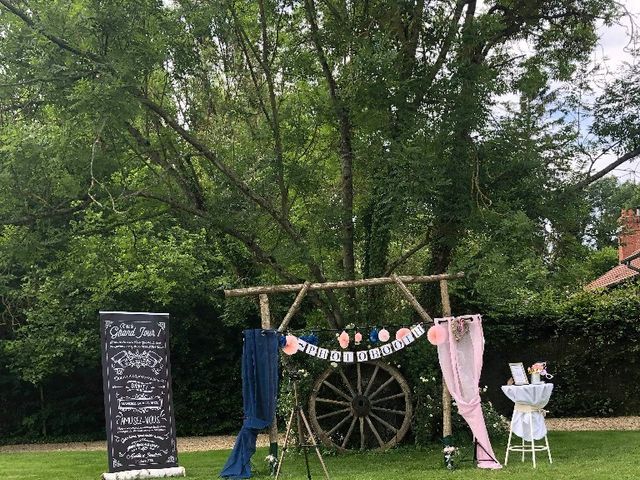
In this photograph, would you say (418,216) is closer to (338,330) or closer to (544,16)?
(338,330)

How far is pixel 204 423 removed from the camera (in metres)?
13.8

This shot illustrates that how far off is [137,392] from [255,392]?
1.32m

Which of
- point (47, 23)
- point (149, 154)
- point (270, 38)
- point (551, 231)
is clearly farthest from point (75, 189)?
point (551, 231)

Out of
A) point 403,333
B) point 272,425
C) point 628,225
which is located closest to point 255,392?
point 272,425

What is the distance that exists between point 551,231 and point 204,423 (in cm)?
808

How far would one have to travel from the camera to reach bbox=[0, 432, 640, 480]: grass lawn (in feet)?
21.7

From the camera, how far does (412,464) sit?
7.71 metres

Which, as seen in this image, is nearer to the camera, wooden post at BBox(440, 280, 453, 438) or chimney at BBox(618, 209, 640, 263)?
wooden post at BBox(440, 280, 453, 438)

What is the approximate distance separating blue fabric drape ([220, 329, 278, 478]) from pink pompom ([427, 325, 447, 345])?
5.11 feet

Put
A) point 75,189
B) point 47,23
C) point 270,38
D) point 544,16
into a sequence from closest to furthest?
1. point 47,23
2. point 75,189
3. point 270,38
4. point 544,16

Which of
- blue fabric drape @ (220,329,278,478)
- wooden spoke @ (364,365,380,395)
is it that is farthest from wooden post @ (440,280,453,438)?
blue fabric drape @ (220,329,278,478)

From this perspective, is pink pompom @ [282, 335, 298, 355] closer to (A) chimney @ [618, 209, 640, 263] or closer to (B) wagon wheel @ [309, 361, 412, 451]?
(B) wagon wheel @ [309, 361, 412, 451]

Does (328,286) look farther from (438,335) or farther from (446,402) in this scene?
(446,402)

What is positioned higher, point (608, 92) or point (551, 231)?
point (608, 92)
